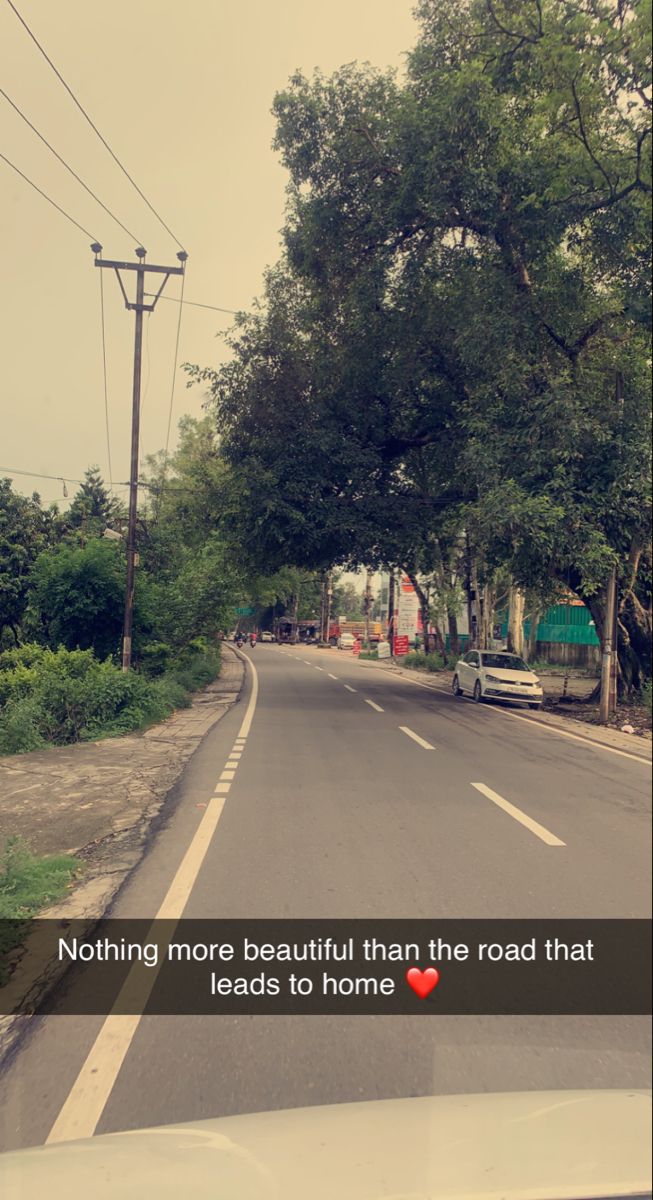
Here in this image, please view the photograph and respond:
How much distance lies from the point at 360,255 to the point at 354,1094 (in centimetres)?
1584

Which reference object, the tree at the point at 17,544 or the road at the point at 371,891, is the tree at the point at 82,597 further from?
the road at the point at 371,891

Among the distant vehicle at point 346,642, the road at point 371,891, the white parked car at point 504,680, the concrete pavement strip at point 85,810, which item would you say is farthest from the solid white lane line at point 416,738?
the distant vehicle at point 346,642

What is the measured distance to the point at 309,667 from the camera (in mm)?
33188

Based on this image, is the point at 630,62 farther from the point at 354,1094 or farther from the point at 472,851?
the point at 354,1094

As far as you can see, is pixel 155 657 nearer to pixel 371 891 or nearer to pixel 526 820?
pixel 526 820

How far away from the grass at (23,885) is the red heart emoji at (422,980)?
77.3 inches

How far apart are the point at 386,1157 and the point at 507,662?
8183 millimetres

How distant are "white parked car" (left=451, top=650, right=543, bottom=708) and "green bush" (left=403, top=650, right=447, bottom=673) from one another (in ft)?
63.9

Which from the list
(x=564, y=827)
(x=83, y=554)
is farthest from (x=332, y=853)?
(x=83, y=554)

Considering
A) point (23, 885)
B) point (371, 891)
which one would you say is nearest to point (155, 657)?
point (23, 885)

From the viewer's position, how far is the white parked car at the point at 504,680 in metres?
8.17

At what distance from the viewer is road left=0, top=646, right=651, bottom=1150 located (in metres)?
2.89

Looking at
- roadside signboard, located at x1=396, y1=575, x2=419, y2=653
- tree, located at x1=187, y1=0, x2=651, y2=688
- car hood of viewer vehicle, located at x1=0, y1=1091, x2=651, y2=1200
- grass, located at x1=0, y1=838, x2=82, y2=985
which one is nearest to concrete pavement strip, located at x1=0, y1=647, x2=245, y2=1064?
grass, located at x1=0, y1=838, x2=82, y2=985

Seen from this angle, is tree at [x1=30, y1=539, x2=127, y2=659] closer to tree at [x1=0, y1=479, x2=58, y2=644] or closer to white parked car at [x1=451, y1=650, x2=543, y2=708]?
tree at [x1=0, y1=479, x2=58, y2=644]
